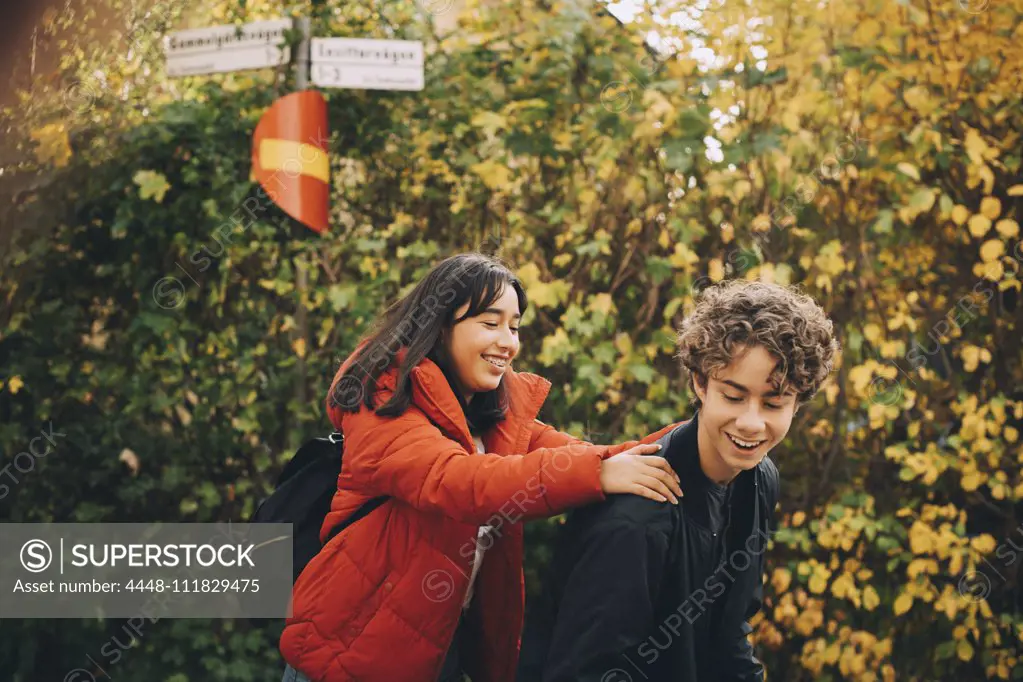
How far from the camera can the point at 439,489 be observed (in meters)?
2.25

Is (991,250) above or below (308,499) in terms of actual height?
above

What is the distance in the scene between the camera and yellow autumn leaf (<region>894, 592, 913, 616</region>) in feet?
12.4

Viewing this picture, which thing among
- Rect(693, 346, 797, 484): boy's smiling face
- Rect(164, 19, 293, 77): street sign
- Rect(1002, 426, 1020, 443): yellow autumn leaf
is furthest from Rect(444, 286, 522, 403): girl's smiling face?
Rect(1002, 426, 1020, 443): yellow autumn leaf

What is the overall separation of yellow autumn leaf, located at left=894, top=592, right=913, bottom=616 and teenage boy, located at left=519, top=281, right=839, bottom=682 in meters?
1.64

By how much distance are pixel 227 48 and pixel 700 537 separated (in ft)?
9.51

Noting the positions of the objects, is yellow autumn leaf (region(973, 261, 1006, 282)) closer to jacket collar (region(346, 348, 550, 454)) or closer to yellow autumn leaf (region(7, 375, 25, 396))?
jacket collar (region(346, 348, 550, 454))

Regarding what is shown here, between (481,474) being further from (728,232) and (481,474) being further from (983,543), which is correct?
(983,543)

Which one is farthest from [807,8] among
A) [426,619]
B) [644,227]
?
[426,619]

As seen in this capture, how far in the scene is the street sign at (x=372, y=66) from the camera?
400 cm

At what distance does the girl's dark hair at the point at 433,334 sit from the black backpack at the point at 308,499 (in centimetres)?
22

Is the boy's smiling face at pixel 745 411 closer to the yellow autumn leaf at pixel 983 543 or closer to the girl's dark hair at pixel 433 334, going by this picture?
the girl's dark hair at pixel 433 334

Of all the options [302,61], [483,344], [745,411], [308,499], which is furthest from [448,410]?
[302,61]

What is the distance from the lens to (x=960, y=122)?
3846 millimetres

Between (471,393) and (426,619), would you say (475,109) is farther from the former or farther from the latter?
(426,619)
